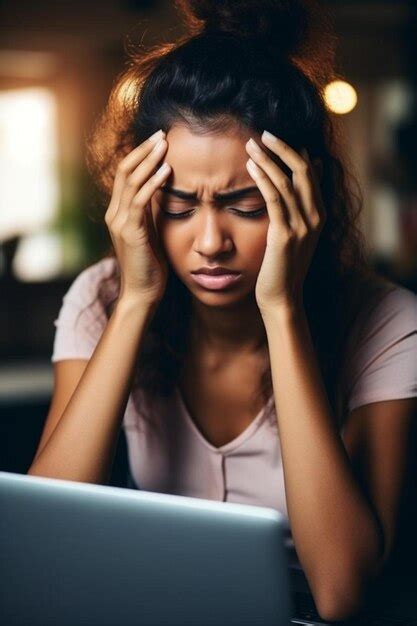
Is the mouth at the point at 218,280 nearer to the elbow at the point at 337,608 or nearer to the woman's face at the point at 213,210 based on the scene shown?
the woman's face at the point at 213,210

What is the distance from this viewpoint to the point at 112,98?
5.05 feet

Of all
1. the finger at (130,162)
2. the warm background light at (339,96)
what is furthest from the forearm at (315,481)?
the warm background light at (339,96)

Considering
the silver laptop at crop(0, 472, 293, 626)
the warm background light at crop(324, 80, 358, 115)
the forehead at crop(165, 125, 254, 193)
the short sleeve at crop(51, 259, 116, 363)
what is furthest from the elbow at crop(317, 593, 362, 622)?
the warm background light at crop(324, 80, 358, 115)

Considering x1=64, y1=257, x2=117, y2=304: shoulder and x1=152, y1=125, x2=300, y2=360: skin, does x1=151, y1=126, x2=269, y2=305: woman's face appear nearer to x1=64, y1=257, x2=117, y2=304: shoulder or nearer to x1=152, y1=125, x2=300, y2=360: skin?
x1=152, y1=125, x2=300, y2=360: skin

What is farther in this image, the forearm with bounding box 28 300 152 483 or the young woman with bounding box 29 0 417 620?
the forearm with bounding box 28 300 152 483

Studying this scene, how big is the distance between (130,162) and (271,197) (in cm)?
23

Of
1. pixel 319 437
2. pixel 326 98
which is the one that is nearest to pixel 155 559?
pixel 319 437

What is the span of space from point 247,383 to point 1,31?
5737mm

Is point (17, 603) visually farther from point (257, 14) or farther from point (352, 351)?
point (257, 14)

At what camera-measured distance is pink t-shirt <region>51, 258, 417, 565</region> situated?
137cm

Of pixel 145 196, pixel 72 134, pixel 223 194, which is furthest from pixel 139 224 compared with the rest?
pixel 72 134

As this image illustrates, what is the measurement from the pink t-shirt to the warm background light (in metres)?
0.33

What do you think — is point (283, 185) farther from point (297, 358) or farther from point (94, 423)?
point (94, 423)

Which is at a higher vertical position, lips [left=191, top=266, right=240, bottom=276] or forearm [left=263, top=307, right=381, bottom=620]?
lips [left=191, top=266, right=240, bottom=276]
